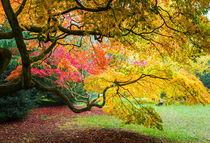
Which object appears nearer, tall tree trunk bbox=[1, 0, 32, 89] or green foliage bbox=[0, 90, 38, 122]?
tall tree trunk bbox=[1, 0, 32, 89]

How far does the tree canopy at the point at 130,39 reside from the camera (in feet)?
8.79

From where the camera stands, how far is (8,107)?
22.3 ft

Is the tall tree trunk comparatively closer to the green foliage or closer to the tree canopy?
the tree canopy

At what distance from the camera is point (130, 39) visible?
4.25 m

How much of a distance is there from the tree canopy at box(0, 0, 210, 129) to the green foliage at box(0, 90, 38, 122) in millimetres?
1281

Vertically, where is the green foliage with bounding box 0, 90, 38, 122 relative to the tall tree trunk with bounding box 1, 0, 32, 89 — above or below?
below

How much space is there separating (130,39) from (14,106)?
6.10 m

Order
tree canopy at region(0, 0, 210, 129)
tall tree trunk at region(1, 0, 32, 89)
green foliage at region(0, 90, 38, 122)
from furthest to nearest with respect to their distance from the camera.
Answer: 1. green foliage at region(0, 90, 38, 122)
2. tree canopy at region(0, 0, 210, 129)
3. tall tree trunk at region(1, 0, 32, 89)

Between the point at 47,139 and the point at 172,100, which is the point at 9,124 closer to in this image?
the point at 47,139

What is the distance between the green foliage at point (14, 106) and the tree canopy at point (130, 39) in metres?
1.28

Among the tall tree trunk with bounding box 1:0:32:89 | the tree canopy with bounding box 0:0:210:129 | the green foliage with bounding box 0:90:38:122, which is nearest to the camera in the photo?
the tall tree trunk with bounding box 1:0:32:89

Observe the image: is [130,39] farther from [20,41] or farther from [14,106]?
[14,106]

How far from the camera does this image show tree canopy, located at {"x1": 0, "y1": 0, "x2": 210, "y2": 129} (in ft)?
8.79

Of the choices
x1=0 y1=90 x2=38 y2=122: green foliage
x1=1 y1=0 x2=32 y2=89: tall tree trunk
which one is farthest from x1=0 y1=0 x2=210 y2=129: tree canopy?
x1=0 y1=90 x2=38 y2=122: green foliage
